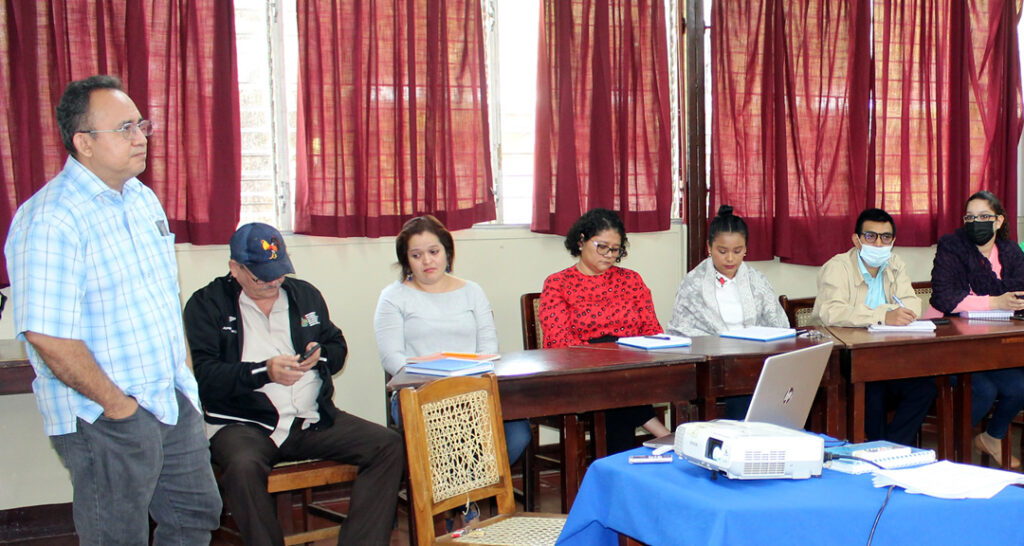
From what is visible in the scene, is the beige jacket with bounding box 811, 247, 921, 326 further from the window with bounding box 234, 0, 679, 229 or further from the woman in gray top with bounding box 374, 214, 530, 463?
the window with bounding box 234, 0, 679, 229

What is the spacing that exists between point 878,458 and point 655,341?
60.2 inches

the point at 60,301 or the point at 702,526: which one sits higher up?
the point at 60,301

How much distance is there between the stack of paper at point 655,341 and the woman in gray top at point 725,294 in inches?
16.8

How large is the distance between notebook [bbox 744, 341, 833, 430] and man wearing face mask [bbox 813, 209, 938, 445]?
1.69 meters

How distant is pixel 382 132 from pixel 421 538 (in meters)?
2.18

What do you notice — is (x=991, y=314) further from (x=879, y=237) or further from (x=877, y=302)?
(x=879, y=237)

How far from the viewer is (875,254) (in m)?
4.06

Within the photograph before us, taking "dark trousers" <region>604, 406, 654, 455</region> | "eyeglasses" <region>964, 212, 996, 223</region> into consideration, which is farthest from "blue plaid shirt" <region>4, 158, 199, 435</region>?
"eyeglasses" <region>964, 212, 996, 223</region>

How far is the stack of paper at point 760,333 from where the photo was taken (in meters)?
3.52

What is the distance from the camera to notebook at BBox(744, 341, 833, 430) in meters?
2.04

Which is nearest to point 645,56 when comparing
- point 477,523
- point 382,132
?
point 382,132

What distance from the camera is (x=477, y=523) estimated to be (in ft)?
8.21

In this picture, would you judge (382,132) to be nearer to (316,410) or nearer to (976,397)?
(316,410)

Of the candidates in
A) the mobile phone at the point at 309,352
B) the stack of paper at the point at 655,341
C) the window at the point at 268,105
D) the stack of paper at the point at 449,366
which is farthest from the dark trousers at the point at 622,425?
the window at the point at 268,105
